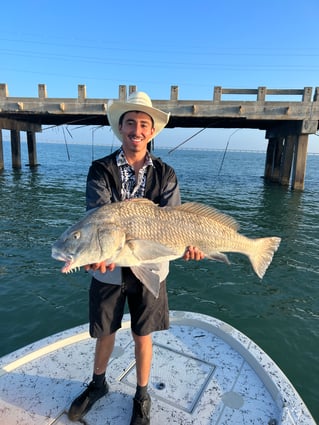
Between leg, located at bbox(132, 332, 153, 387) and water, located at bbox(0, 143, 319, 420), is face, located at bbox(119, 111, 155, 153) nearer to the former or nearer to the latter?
leg, located at bbox(132, 332, 153, 387)

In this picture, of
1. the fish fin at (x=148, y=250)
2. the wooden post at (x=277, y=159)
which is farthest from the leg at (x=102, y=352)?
the wooden post at (x=277, y=159)

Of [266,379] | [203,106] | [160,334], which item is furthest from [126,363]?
[203,106]

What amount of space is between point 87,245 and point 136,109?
4.40 ft

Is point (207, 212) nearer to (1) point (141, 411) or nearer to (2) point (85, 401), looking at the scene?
(1) point (141, 411)

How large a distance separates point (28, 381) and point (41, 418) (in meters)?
0.53

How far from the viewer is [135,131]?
9.40ft

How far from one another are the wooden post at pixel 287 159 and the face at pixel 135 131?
2173 cm

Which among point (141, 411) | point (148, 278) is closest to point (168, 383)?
point (141, 411)

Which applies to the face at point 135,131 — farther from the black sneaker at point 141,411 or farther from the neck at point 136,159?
the black sneaker at point 141,411

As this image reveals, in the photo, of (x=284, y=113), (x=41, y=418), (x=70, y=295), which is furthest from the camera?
(x=284, y=113)

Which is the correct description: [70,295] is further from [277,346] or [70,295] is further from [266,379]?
[266,379]

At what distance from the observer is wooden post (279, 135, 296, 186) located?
2247cm

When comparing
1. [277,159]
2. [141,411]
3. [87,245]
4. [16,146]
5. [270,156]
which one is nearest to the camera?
[87,245]

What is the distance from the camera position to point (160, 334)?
419 centimetres
